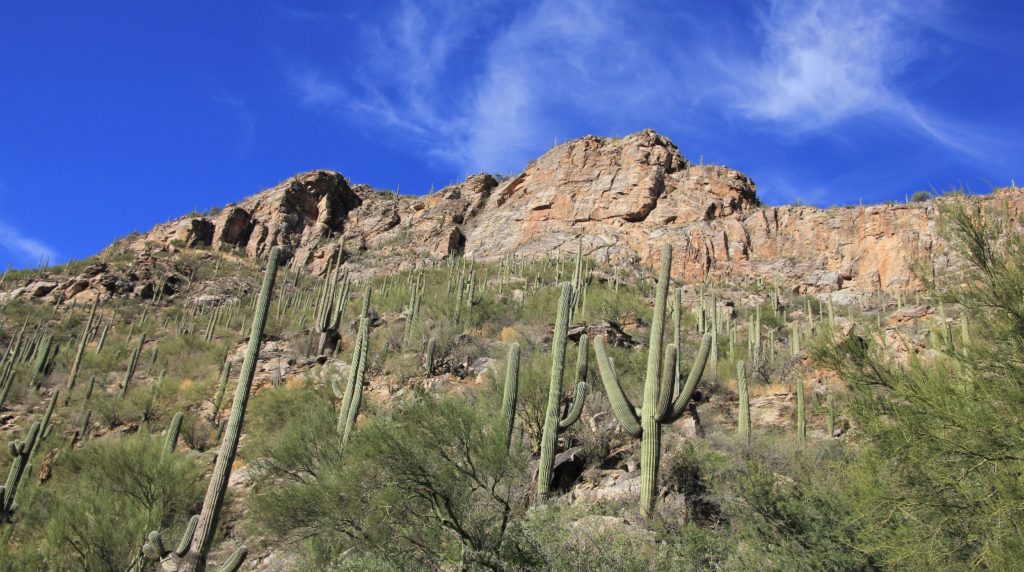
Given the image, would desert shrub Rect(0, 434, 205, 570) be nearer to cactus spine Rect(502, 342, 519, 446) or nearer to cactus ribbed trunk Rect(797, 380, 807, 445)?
cactus spine Rect(502, 342, 519, 446)

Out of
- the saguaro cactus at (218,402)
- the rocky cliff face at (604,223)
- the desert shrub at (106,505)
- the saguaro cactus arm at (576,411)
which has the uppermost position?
the rocky cliff face at (604,223)

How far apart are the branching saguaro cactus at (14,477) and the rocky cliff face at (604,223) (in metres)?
35.2

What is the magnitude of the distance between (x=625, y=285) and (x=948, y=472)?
2942 cm

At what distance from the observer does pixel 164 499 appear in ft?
41.2

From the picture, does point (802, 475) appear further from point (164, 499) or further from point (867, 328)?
point (164, 499)

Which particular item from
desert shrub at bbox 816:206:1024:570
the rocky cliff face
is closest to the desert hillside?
desert shrub at bbox 816:206:1024:570

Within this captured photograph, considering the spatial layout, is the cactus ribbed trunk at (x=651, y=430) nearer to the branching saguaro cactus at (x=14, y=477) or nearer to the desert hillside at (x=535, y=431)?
the desert hillside at (x=535, y=431)

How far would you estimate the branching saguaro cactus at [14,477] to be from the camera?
39.2 feet

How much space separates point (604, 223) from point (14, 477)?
40.6m

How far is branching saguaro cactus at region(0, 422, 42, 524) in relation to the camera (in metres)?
11.9

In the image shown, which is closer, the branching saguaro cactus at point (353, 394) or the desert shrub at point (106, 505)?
the desert shrub at point (106, 505)

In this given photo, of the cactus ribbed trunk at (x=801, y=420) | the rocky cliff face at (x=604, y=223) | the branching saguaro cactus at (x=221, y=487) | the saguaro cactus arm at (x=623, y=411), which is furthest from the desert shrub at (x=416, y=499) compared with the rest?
the rocky cliff face at (x=604, y=223)

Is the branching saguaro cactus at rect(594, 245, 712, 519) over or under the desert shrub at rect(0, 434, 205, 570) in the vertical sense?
over

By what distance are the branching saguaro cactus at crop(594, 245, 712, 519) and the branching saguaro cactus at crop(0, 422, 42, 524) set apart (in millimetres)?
11225
